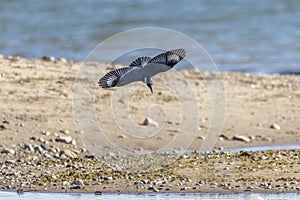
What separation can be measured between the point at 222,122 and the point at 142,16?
12.4 metres

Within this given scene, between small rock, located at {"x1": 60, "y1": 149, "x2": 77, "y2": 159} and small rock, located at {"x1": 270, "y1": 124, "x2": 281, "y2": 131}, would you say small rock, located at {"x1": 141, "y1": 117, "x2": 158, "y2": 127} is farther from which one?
small rock, located at {"x1": 60, "y1": 149, "x2": 77, "y2": 159}

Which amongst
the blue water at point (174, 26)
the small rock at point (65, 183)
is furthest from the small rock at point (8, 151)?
the blue water at point (174, 26)

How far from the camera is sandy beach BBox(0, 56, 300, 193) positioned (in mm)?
9391

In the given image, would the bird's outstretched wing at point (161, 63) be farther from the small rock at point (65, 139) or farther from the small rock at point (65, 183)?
the small rock at point (65, 139)

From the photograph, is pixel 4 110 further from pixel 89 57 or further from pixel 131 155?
pixel 89 57

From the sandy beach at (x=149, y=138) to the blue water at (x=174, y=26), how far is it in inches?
111

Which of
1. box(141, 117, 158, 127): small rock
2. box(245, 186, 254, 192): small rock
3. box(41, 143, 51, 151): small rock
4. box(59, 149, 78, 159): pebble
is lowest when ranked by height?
box(245, 186, 254, 192): small rock

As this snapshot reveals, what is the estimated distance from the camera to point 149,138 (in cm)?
1165

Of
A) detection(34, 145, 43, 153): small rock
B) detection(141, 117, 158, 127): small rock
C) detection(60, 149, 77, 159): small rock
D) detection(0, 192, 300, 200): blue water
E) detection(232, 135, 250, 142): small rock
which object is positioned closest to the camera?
detection(0, 192, 300, 200): blue water

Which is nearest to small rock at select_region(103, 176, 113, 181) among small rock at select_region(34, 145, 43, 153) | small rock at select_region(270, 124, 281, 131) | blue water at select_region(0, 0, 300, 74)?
small rock at select_region(34, 145, 43, 153)

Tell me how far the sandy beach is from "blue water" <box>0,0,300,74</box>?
2.81m

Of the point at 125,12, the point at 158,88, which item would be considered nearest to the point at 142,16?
the point at 125,12

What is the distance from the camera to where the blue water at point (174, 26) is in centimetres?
1864

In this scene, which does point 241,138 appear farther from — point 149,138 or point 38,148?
point 38,148
